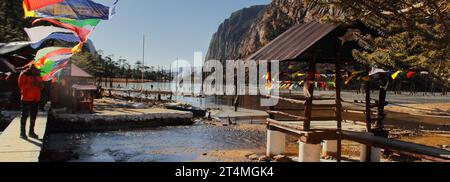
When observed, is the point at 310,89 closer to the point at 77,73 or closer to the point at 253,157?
the point at 253,157

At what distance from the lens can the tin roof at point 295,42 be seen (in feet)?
30.8

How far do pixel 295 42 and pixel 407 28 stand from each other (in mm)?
3789

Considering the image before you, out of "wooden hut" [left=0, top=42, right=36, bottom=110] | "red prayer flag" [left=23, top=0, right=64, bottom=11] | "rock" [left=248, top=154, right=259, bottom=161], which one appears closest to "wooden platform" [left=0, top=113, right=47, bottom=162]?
"wooden hut" [left=0, top=42, right=36, bottom=110]

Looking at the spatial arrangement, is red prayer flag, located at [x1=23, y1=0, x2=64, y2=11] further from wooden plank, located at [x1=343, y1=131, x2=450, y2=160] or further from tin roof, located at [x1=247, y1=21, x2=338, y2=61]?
wooden plank, located at [x1=343, y1=131, x2=450, y2=160]

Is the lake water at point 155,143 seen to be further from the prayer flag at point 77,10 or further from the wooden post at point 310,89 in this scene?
the prayer flag at point 77,10

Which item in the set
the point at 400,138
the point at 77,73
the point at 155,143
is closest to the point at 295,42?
the point at 155,143

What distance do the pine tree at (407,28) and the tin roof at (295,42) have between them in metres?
1.30

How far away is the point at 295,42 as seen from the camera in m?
10.3

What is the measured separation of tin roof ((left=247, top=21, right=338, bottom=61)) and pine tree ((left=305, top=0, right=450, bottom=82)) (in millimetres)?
1300

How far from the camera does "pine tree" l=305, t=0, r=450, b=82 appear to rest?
647 centimetres

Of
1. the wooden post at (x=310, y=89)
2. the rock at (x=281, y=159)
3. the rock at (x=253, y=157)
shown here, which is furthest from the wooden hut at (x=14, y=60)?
the wooden post at (x=310, y=89)

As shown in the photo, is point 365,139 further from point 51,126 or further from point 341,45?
point 51,126
